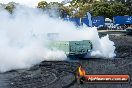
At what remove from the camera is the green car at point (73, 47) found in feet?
116

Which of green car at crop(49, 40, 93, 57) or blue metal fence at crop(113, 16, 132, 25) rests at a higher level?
blue metal fence at crop(113, 16, 132, 25)

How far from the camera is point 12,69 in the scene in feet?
96.3

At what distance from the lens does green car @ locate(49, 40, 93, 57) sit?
116ft

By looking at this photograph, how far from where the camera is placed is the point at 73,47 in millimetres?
35406

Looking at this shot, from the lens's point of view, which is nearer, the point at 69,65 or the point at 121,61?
the point at 69,65

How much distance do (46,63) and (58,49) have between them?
9.59 ft

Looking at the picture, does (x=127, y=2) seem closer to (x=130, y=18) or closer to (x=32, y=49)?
(x=130, y=18)

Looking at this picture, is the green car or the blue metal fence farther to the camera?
the blue metal fence

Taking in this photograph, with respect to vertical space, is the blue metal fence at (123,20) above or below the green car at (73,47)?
above

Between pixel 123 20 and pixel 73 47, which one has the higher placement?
pixel 123 20

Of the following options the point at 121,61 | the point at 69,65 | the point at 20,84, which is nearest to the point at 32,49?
the point at 69,65

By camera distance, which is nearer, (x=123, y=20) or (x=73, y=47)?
(x=73, y=47)

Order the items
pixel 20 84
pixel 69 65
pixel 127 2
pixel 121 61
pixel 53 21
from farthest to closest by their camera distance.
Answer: pixel 127 2, pixel 53 21, pixel 121 61, pixel 69 65, pixel 20 84

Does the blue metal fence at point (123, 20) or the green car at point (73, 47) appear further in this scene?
the blue metal fence at point (123, 20)
